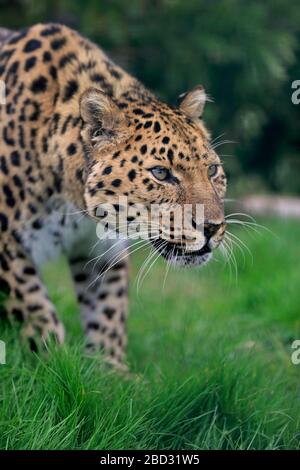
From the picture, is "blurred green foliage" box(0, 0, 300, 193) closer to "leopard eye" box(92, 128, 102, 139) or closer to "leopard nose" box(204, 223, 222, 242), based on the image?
"leopard eye" box(92, 128, 102, 139)

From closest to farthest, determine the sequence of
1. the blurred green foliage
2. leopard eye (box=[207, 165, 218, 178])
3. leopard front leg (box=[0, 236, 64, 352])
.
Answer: leopard eye (box=[207, 165, 218, 178]), leopard front leg (box=[0, 236, 64, 352]), the blurred green foliage

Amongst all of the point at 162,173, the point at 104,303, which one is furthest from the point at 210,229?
the point at 104,303

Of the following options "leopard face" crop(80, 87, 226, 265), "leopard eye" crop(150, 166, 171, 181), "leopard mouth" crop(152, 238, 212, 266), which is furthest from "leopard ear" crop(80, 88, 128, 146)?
"leopard mouth" crop(152, 238, 212, 266)

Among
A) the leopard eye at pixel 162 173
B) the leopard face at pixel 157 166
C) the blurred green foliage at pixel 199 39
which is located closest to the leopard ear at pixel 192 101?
the leopard face at pixel 157 166

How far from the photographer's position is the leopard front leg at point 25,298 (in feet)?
18.1

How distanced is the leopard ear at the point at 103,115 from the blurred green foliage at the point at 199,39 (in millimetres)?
4389

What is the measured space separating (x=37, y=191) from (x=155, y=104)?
873mm

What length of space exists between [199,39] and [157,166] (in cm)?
507

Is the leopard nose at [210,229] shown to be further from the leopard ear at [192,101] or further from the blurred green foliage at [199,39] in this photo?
the blurred green foliage at [199,39]

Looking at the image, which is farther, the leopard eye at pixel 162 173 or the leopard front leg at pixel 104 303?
the leopard front leg at pixel 104 303

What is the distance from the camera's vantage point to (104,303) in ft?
20.5

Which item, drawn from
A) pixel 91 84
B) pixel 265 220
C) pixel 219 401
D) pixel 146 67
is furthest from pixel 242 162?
pixel 219 401

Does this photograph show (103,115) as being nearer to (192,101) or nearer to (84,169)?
(84,169)

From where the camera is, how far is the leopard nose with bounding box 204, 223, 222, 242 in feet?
15.6
